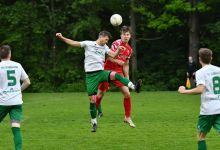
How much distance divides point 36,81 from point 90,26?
6412mm

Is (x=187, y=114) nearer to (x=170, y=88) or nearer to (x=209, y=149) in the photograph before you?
(x=209, y=149)

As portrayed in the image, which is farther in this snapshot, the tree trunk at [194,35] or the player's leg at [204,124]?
the tree trunk at [194,35]

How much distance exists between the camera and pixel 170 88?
25.7m

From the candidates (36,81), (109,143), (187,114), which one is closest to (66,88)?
(36,81)

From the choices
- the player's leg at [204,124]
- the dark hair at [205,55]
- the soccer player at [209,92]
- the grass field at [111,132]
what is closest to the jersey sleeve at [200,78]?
the soccer player at [209,92]

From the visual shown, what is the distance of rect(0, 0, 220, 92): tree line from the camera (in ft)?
82.7

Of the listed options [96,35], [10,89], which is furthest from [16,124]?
[96,35]

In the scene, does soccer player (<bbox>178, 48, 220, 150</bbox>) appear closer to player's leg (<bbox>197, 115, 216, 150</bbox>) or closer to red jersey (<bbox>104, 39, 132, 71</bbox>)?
player's leg (<bbox>197, 115, 216, 150</bbox>)

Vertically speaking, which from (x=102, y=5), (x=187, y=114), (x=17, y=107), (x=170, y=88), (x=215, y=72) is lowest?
(x=170, y=88)

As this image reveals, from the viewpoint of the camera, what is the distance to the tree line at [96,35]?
992 inches

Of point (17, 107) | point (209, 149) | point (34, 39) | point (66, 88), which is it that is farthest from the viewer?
point (34, 39)

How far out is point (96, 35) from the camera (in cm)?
2798

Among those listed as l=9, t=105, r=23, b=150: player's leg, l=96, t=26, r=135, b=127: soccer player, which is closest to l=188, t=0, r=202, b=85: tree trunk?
l=96, t=26, r=135, b=127: soccer player

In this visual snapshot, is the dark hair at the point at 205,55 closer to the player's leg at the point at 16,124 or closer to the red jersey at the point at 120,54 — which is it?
the player's leg at the point at 16,124
